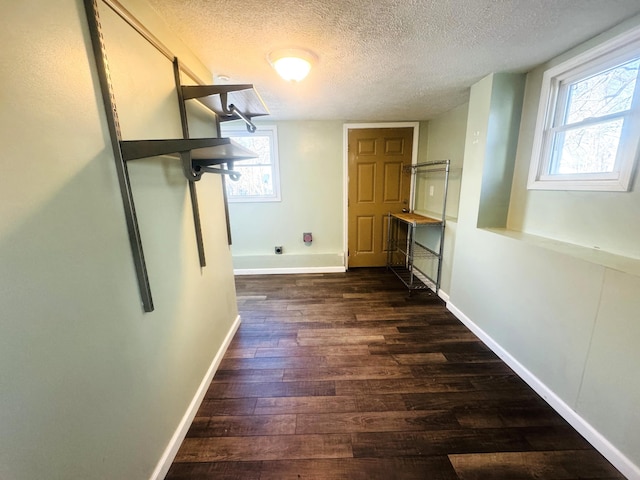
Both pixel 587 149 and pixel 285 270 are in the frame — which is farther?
pixel 285 270

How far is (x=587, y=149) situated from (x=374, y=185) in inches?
87.6

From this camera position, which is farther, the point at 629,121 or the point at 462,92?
the point at 462,92

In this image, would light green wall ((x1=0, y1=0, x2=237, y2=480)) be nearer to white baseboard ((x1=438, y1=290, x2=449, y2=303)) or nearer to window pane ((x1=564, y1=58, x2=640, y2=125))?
window pane ((x1=564, y1=58, x2=640, y2=125))

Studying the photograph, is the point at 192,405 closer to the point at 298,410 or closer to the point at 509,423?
the point at 298,410

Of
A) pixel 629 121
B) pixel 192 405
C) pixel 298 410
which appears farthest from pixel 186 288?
Answer: pixel 629 121

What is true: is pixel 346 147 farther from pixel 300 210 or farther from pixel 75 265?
pixel 75 265

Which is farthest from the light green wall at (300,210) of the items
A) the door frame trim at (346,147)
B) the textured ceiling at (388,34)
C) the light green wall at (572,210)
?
the light green wall at (572,210)

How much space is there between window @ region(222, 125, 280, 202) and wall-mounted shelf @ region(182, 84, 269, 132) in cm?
152

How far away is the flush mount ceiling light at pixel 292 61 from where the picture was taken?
1558mm

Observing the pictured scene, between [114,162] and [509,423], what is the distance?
7.55ft

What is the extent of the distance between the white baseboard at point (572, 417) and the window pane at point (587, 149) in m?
1.35

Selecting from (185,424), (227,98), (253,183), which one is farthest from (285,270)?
(227,98)

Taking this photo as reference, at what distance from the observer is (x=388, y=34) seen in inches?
55.6

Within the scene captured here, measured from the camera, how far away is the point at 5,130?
1.94 feet
